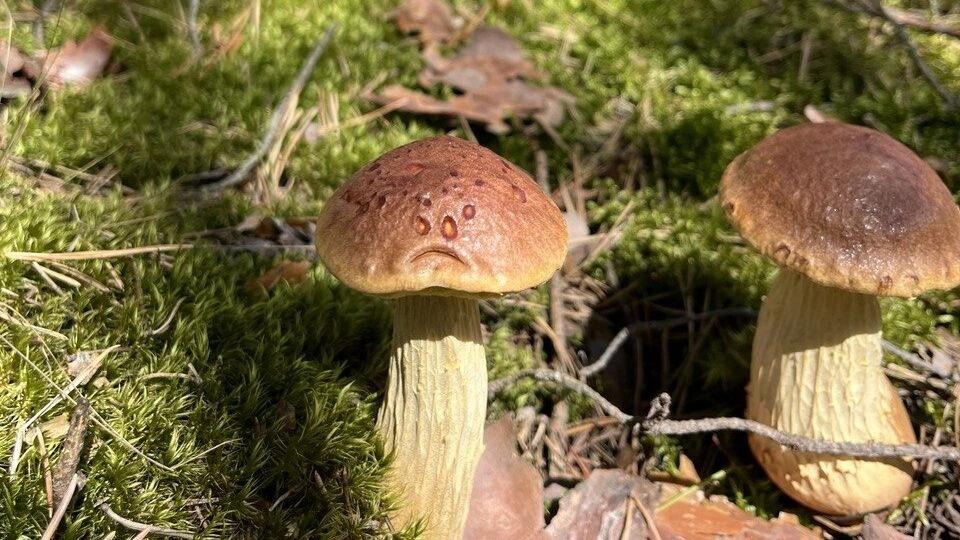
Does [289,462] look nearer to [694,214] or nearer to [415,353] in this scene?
[415,353]

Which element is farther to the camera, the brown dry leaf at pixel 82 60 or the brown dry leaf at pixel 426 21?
the brown dry leaf at pixel 426 21

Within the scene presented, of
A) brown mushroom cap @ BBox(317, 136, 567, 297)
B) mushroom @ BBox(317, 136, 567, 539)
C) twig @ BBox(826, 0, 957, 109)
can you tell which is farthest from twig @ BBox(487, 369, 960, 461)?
twig @ BBox(826, 0, 957, 109)

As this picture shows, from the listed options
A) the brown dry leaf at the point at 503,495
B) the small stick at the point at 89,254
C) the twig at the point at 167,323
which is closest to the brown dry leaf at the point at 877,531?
the brown dry leaf at the point at 503,495

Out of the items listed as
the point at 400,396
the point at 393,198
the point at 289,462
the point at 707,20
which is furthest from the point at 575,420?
the point at 707,20

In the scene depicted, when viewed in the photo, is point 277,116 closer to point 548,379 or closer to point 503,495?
point 548,379

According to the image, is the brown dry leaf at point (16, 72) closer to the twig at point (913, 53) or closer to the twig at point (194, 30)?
the twig at point (194, 30)

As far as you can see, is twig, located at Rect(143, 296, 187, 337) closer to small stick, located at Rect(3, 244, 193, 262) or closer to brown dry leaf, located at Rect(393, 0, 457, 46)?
small stick, located at Rect(3, 244, 193, 262)

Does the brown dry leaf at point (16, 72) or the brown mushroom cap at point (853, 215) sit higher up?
the brown mushroom cap at point (853, 215)
